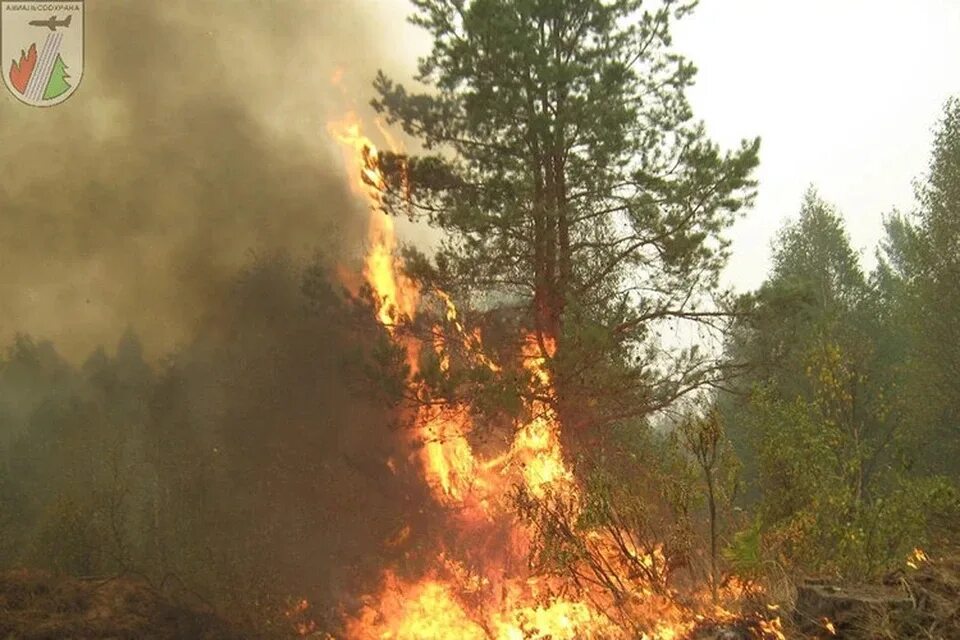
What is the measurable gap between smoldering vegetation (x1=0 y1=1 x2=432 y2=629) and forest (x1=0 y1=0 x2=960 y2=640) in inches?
3.4

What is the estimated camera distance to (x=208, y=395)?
1650 centimetres

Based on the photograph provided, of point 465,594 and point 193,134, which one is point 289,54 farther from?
point 465,594

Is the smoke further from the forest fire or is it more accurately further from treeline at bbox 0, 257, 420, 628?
the forest fire

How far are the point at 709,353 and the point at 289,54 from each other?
13518 mm

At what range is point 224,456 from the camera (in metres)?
16.0

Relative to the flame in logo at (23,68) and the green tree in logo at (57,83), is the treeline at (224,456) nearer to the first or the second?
the green tree in logo at (57,83)

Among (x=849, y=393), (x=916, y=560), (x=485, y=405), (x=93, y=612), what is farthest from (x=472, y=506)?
(x=916, y=560)

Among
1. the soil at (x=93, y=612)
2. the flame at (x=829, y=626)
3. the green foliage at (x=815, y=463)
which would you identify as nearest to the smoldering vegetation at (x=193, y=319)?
the soil at (x=93, y=612)

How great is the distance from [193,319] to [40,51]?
7.50 metres

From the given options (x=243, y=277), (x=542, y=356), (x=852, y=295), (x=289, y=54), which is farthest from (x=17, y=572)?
(x=852, y=295)

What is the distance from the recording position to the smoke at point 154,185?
17109mm

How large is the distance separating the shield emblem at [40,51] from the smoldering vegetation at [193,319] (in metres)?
0.36

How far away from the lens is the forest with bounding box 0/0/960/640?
9.77 meters

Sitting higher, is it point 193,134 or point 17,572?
point 193,134
